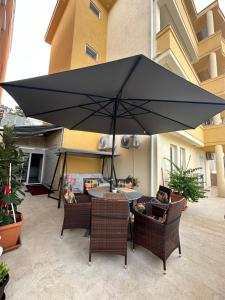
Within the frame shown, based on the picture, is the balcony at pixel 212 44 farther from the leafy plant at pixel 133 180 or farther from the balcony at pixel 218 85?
the leafy plant at pixel 133 180

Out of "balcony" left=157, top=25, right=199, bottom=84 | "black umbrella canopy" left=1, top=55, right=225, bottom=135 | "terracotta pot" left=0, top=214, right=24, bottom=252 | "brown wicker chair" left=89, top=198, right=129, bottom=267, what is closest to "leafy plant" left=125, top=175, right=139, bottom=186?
"black umbrella canopy" left=1, top=55, right=225, bottom=135

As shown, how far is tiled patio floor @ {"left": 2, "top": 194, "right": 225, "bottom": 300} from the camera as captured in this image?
1.81 m

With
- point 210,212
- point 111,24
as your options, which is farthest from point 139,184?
point 111,24

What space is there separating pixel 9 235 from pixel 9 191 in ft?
2.42

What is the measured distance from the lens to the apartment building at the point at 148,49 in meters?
5.71

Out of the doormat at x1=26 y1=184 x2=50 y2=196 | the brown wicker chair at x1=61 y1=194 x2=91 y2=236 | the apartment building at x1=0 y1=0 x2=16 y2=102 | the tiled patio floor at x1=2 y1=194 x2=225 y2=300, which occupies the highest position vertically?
the apartment building at x1=0 y1=0 x2=16 y2=102

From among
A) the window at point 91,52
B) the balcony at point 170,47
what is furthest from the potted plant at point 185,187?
the window at point 91,52

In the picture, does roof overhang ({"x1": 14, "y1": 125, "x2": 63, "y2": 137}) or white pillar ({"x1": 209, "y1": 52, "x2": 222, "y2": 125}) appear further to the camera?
white pillar ({"x1": 209, "y1": 52, "x2": 222, "y2": 125})

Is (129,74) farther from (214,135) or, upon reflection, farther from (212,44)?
(212,44)

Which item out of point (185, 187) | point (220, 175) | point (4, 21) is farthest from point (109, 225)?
point (4, 21)

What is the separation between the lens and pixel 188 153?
352 inches

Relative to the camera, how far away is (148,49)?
20.1ft

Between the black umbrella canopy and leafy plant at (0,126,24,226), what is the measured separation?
733mm

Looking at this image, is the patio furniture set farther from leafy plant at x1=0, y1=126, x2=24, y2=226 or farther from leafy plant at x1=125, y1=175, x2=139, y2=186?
leafy plant at x1=125, y1=175, x2=139, y2=186
